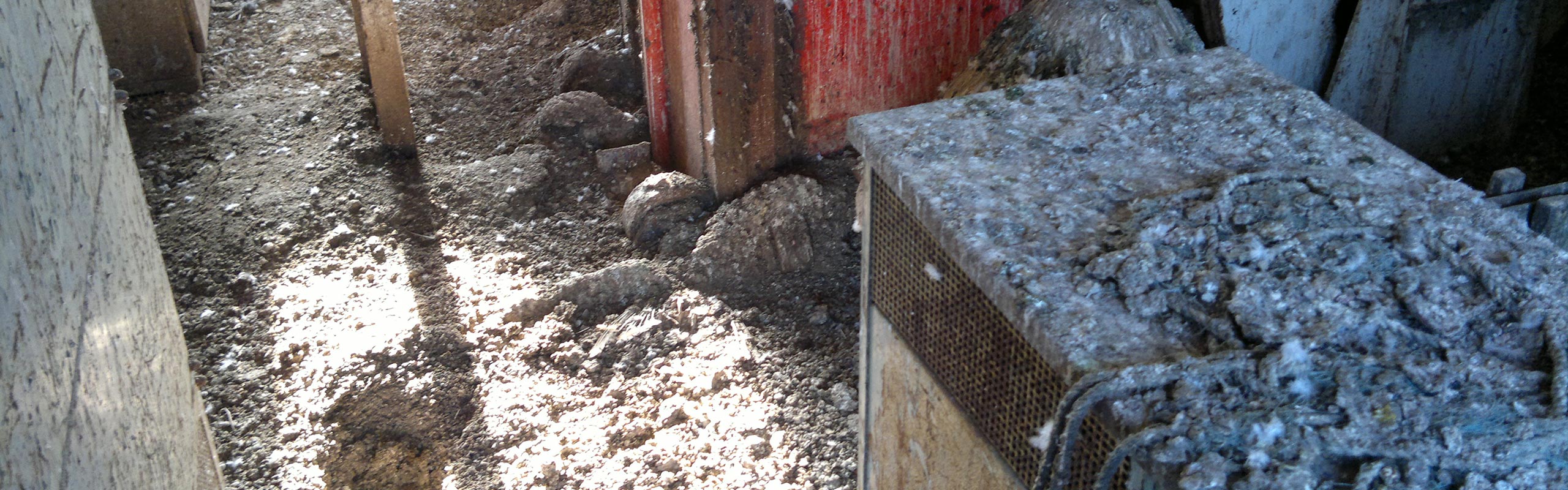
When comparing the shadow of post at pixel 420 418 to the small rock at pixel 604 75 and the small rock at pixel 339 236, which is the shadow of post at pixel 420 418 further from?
the small rock at pixel 604 75

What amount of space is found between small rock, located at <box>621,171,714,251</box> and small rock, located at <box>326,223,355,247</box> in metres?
1.00

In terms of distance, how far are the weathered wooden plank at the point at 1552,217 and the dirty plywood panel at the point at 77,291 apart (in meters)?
2.85

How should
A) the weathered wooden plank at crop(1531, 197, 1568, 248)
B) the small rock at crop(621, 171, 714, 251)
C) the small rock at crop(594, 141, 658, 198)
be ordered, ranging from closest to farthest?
the weathered wooden plank at crop(1531, 197, 1568, 248) < the small rock at crop(621, 171, 714, 251) < the small rock at crop(594, 141, 658, 198)

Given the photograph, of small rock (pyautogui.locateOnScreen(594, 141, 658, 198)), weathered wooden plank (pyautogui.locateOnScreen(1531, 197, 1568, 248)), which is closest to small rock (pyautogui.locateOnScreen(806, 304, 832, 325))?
small rock (pyautogui.locateOnScreen(594, 141, 658, 198))

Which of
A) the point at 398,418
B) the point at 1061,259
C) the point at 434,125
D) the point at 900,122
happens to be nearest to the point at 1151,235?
the point at 1061,259

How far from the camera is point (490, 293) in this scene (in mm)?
3537

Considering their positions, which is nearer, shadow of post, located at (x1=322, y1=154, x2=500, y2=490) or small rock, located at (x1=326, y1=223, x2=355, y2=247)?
shadow of post, located at (x1=322, y1=154, x2=500, y2=490)

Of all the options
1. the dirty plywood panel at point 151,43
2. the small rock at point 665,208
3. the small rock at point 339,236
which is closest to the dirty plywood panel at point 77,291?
the small rock at point 339,236

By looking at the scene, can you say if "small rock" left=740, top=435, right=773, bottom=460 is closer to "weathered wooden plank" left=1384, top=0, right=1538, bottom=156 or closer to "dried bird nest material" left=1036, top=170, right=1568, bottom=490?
"dried bird nest material" left=1036, top=170, right=1568, bottom=490

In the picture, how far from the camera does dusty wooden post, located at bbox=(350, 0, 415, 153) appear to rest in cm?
391

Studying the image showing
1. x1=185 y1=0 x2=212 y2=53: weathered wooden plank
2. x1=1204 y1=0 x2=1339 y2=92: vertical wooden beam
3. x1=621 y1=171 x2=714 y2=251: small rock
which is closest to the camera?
x1=1204 y1=0 x2=1339 y2=92: vertical wooden beam

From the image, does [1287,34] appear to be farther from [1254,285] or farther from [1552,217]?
[1254,285]

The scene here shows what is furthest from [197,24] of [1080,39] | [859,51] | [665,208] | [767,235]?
[1080,39]

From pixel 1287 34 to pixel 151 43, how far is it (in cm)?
465
